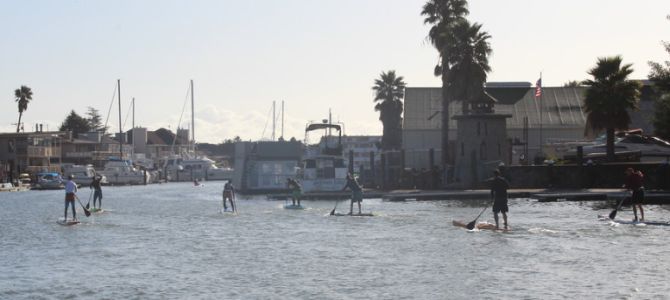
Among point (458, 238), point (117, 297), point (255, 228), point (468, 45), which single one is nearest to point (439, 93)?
point (468, 45)

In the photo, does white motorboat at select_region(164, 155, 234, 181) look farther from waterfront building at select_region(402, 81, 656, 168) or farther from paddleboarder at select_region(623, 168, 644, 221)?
paddleboarder at select_region(623, 168, 644, 221)

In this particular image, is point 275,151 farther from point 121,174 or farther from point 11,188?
point 121,174

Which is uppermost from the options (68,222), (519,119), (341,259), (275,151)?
(519,119)

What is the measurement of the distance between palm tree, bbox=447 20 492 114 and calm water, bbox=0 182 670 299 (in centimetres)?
2794

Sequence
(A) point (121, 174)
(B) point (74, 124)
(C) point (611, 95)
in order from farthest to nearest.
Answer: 1. (B) point (74, 124)
2. (A) point (121, 174)
3. (C) point (611, 95)

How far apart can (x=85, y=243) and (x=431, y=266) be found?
541 inches

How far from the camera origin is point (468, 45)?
72750mm

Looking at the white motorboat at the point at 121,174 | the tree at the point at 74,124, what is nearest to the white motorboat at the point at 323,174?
the white motorboat at the point at 121,174

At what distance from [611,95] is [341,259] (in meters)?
37.5

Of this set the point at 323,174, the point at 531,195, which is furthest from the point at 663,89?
the point at 323,174

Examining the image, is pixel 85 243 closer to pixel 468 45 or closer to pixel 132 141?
pixel 468 45

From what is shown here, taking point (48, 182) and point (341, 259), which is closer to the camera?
point (341, 259)

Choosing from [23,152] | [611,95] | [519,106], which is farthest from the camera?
[23,152]

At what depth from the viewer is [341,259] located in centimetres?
2792
